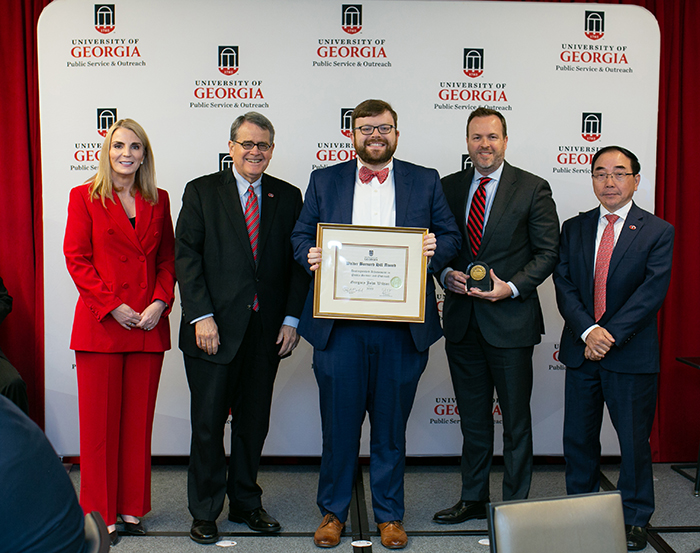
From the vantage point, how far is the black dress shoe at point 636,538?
3111 mm

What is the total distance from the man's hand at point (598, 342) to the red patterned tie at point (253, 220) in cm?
168

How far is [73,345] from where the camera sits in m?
3.08

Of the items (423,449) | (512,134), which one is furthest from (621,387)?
(512,134)

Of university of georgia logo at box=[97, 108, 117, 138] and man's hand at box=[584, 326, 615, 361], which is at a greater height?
university of georgia logo at box=[97, 108, 117, 138]

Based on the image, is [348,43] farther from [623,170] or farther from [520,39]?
[623,170]

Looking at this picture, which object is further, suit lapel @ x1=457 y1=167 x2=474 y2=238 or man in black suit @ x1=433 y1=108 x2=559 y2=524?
suit lapel @ x1=457 y1=167 x2=474 y2=238

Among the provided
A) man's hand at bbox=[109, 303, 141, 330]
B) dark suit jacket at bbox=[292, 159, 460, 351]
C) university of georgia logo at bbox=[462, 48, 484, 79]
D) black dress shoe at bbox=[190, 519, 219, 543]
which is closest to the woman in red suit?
man's hand at bbox=[109, 303, 141, 330]

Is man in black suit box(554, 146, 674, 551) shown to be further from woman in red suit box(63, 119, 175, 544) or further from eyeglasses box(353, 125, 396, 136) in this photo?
woman in red suit box(63, 119, 175, 544)

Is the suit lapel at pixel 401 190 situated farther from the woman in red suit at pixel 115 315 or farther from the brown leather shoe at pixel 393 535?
the brown leather shoe at pixel 393 535

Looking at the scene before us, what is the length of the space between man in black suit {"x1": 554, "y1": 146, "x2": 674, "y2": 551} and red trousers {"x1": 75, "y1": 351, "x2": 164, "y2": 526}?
2182mm

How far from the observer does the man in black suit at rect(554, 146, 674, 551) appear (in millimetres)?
3119

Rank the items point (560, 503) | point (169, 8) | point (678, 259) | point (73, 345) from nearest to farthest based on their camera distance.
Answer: point (560, 503) → point (73, 345) → point (169, 8) → point (678, 259)

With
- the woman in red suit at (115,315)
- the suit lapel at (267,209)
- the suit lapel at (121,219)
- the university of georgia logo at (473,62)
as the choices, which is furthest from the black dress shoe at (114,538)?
the university of georgia logo at (473,62)

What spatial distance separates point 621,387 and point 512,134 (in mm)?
1901
